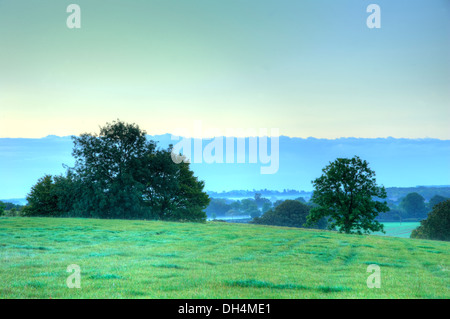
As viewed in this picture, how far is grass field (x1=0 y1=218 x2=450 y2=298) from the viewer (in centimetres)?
993

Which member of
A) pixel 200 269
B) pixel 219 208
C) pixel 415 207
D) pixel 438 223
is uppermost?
pixel 200 269

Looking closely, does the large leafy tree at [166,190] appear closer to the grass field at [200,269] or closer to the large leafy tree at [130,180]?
the large leafy tree at [130,180]

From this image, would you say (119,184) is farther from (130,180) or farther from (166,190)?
(166,190)

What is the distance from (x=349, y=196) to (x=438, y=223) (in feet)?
85.3

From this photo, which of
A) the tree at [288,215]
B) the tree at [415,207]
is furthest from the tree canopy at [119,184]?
the tree at [415,207]

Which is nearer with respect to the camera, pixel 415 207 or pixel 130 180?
pixel 130 180

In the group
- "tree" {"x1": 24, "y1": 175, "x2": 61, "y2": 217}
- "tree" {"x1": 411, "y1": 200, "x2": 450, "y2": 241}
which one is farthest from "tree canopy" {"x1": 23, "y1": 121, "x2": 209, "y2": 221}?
"tree" {"x1": 411, "y1": 200, "x2": 450, "y2": 241}

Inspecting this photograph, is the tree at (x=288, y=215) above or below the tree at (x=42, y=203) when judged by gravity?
below

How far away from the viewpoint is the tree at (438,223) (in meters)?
57.0

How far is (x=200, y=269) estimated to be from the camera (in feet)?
44.1

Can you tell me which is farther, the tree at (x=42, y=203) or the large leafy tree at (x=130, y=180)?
the tree at (x=42, y=203)

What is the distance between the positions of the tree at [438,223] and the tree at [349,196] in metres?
22.1

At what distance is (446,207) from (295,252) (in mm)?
50110

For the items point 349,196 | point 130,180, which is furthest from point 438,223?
point 130,180
